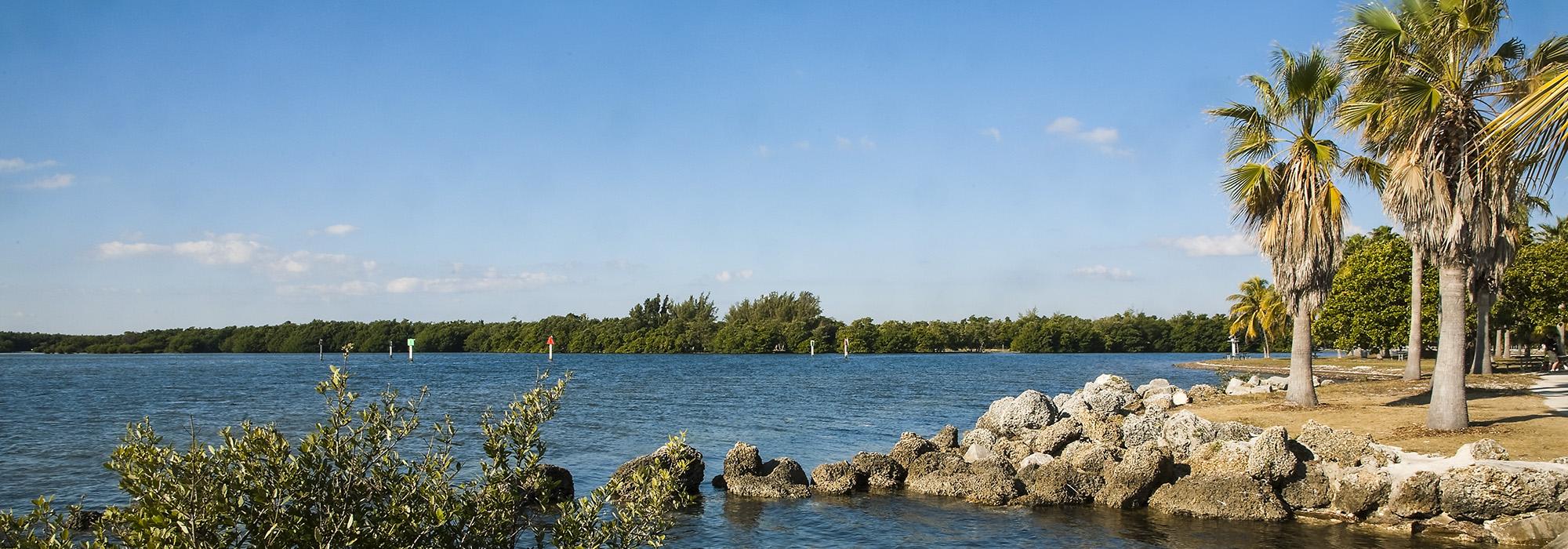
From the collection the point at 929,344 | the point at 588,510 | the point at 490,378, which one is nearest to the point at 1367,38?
the point at 588,510

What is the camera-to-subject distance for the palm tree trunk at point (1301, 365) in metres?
24.1

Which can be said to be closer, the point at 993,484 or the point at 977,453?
the point at 993,484

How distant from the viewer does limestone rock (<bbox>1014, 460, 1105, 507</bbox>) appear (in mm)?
16234

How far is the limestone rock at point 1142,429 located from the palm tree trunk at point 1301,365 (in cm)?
723

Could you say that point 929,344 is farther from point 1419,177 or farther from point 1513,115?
point 1513,115

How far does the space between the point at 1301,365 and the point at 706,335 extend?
130 meters

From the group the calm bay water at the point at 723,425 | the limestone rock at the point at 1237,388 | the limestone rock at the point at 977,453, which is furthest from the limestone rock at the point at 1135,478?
the limestone rock at the point at 1237,388

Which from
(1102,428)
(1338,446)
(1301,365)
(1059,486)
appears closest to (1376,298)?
(1301,365)

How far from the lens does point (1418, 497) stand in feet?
44.6

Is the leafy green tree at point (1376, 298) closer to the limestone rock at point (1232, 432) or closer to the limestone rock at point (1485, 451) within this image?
the limestone rock at point (1232, 432)

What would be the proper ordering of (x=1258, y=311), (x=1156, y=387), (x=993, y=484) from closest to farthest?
1. (x=993, y=484)
2. (x=1156, y=387)
3. (x=1258, y=311)

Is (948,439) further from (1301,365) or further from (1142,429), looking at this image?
(1301,365)

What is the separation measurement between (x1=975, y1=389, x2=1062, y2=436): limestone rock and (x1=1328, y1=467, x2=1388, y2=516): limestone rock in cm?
821

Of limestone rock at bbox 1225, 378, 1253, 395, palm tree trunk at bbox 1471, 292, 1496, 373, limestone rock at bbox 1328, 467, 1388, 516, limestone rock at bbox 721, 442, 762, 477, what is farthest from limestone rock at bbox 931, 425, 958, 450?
palm tree trunk at bbox 1471, 292, 1496, 373
